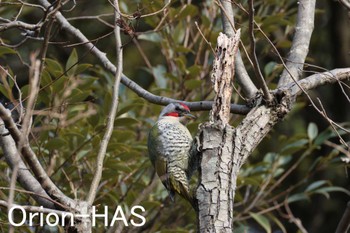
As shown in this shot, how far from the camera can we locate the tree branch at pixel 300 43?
3.65m

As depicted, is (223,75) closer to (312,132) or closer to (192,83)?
(192,83)

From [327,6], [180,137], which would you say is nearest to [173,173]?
[180,137]

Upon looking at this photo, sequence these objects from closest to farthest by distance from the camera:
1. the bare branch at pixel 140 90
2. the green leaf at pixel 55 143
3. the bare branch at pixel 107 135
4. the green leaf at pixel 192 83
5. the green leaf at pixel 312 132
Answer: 1. the bare branch at pixel 107 135
2. the bare branch at pixel 140 90
3. the green leaf at pixel 55 143
4. the green leaf at pixel 192 83
5. the green leaf at pixel 312 132

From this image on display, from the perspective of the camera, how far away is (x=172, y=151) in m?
4.68

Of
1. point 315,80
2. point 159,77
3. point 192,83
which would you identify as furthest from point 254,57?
point 159,77

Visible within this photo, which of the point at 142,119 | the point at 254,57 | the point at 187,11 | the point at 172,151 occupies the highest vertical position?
the point at 187,11

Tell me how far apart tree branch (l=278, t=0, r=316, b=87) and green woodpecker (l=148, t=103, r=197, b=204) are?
887 millimetres

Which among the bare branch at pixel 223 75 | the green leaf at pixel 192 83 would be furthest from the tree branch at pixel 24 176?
the green leaf at pixel 192 83

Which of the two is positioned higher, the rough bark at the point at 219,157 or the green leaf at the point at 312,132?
the green leaf at the point at 312,132

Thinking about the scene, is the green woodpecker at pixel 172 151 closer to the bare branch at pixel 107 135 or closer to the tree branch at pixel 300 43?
the tree branch at pixel 300 43

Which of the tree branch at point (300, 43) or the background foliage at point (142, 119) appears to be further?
the background foliage at point (142, 119)

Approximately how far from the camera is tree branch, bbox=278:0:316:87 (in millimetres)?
3652

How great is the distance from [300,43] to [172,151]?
118 centimetres

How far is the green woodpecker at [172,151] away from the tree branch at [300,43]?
2.91 ft
